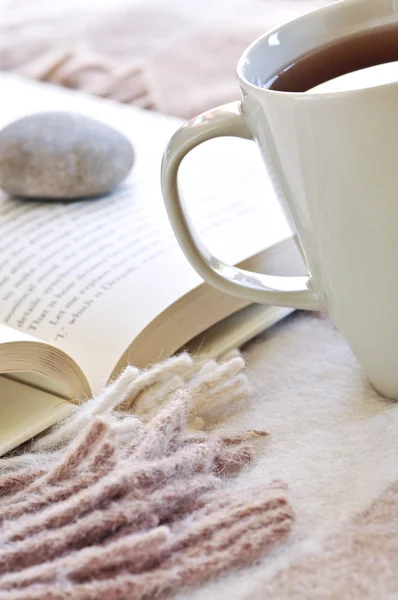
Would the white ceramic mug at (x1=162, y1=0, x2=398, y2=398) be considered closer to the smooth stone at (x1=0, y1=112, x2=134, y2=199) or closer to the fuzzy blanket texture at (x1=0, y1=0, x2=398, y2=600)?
the fuzzy blanket texture at (x1=0, y1=0, x2=398, y2=600)

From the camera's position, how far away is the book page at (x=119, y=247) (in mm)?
538

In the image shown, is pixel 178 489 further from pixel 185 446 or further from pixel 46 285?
pixel 46 285

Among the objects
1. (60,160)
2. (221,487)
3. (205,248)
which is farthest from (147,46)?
(221,487)

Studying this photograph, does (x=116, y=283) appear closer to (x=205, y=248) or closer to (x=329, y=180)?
(x=205, y=248)

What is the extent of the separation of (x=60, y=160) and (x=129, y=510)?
0.40 metres

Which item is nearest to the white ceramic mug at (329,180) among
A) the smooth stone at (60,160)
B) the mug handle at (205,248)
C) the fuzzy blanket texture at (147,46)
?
the mug handle at (205,248)

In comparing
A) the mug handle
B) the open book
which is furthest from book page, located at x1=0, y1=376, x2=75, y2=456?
the mug handle

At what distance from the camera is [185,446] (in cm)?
43

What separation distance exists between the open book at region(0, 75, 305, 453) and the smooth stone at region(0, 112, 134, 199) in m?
0.01

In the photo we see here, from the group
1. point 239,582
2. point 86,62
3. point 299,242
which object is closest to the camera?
point 239,582

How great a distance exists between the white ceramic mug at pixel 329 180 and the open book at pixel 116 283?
Result: 6 cm

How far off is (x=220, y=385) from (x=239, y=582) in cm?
16

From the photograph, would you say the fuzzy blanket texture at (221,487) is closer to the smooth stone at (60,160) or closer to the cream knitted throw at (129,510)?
the cream knitted throw at (129,510)

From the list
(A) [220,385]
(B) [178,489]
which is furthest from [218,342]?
(B) [178,489]
